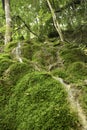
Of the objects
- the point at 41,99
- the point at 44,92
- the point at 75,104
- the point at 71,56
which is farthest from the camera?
the point at 71,56

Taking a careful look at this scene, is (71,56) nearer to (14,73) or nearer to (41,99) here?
(14,73)

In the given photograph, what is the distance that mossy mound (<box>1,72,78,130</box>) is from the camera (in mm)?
2645

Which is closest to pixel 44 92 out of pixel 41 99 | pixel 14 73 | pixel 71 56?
pixel 41 99

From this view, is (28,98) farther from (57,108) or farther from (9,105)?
(57,108)

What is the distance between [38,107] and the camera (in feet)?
9.71

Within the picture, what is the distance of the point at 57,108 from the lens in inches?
110

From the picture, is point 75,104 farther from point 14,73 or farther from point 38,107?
point 14,73

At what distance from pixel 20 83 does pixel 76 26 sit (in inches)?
353

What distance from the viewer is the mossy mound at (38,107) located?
2.64 m

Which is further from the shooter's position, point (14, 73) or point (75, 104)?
point (14, 73)

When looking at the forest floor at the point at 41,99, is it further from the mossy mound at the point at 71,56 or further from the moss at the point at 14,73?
the mossy mound at the point at 71,56

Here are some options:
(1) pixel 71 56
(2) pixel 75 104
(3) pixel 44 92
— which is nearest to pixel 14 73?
(3) pixel 44 92

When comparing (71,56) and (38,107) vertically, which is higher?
(71,56)

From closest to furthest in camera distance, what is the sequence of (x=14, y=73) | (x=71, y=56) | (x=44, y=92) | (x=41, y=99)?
(x=41, y=99)
(x=44, y=92)
(x=14, y=73)
(x=71, y=56)
